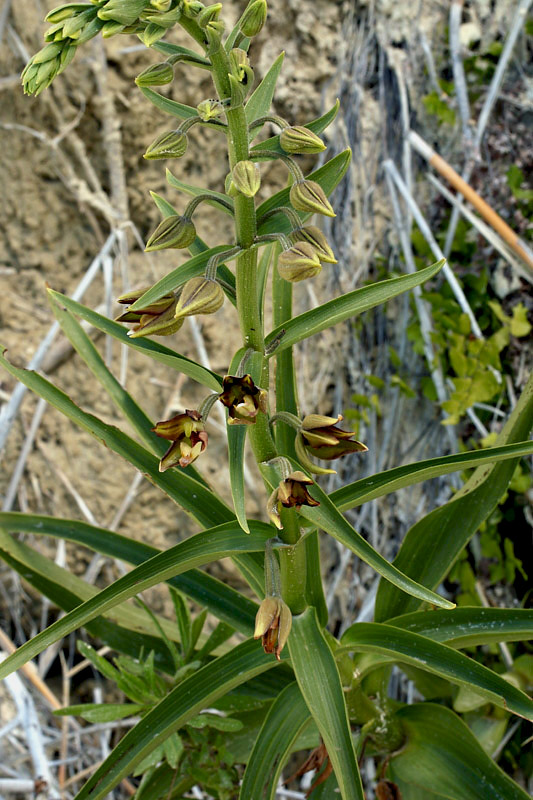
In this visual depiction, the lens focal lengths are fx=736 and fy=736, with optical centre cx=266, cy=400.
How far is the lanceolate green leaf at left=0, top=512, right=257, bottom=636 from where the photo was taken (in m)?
1.27

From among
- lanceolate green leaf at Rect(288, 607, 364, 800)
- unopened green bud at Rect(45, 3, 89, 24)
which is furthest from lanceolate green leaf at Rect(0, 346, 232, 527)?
unopened green bud at Rect(45, 3, 89, 24)

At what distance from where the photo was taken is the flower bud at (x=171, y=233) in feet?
3.12

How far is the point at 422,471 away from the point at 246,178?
1.42 feet

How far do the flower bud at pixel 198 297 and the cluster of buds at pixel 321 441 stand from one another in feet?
0.62

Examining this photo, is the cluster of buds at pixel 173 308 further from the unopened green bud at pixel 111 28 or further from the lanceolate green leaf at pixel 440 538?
the lanceolate green leaf at pixel 440 538

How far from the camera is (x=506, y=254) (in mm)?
1928

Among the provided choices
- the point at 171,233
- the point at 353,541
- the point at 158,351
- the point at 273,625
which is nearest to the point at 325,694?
the point at 273,625

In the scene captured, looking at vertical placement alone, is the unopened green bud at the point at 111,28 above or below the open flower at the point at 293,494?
above

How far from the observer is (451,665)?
1040mm

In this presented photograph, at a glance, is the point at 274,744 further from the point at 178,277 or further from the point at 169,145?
the point at 169,145

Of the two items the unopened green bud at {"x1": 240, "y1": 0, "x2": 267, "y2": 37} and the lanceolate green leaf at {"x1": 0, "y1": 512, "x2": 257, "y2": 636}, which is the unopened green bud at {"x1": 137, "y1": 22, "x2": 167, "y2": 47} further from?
the lanceolate green leaf at {"x1": 0, "y1": 512, "x2": 257, "y2": 636}

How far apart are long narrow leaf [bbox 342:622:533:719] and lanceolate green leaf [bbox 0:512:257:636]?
0.26m

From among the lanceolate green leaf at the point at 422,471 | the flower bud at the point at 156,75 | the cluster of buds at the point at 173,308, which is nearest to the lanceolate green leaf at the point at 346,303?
the cluster of buds at the point at 173,308

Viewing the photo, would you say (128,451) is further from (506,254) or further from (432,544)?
(506,254)
